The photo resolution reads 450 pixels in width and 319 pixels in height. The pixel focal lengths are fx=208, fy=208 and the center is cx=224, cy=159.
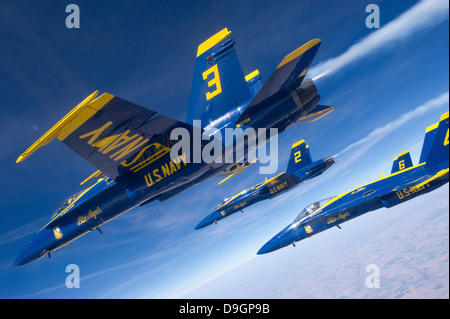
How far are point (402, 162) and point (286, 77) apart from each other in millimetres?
22914

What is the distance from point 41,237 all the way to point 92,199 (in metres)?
2.89

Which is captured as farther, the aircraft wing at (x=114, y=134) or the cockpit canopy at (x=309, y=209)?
the cockpit canopy at (x=309, y=209)

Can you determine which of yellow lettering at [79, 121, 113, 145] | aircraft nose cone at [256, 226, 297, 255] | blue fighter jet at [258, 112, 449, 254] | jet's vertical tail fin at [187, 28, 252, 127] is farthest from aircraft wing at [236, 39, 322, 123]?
aircraft nose cone at [256, 226, 297, 255]

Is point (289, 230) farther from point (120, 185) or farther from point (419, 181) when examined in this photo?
point (120, 185)

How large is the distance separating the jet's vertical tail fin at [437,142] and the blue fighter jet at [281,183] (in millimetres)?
7059

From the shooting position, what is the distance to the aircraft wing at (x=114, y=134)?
14.9 ft

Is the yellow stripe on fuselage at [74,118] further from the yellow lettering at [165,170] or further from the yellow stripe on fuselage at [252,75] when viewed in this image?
the yellow stripe on fuselage at [252,75]

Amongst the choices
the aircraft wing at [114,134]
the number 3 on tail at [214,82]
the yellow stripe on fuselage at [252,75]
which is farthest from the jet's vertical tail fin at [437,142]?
the aircraft wing at [114,134]

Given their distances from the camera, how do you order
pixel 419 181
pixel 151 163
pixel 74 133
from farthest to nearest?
pixel 419 181 < pixel 151 163 < pixel 74 133

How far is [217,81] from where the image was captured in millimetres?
7641

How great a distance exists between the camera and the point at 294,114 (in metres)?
6.58

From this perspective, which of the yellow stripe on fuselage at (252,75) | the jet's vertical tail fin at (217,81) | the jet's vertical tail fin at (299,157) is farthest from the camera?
the jet's vertical tail fin at (299,157)

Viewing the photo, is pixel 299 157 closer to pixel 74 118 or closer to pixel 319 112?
pixel 319 112

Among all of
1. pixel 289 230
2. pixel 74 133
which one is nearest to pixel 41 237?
pixel 74 133
